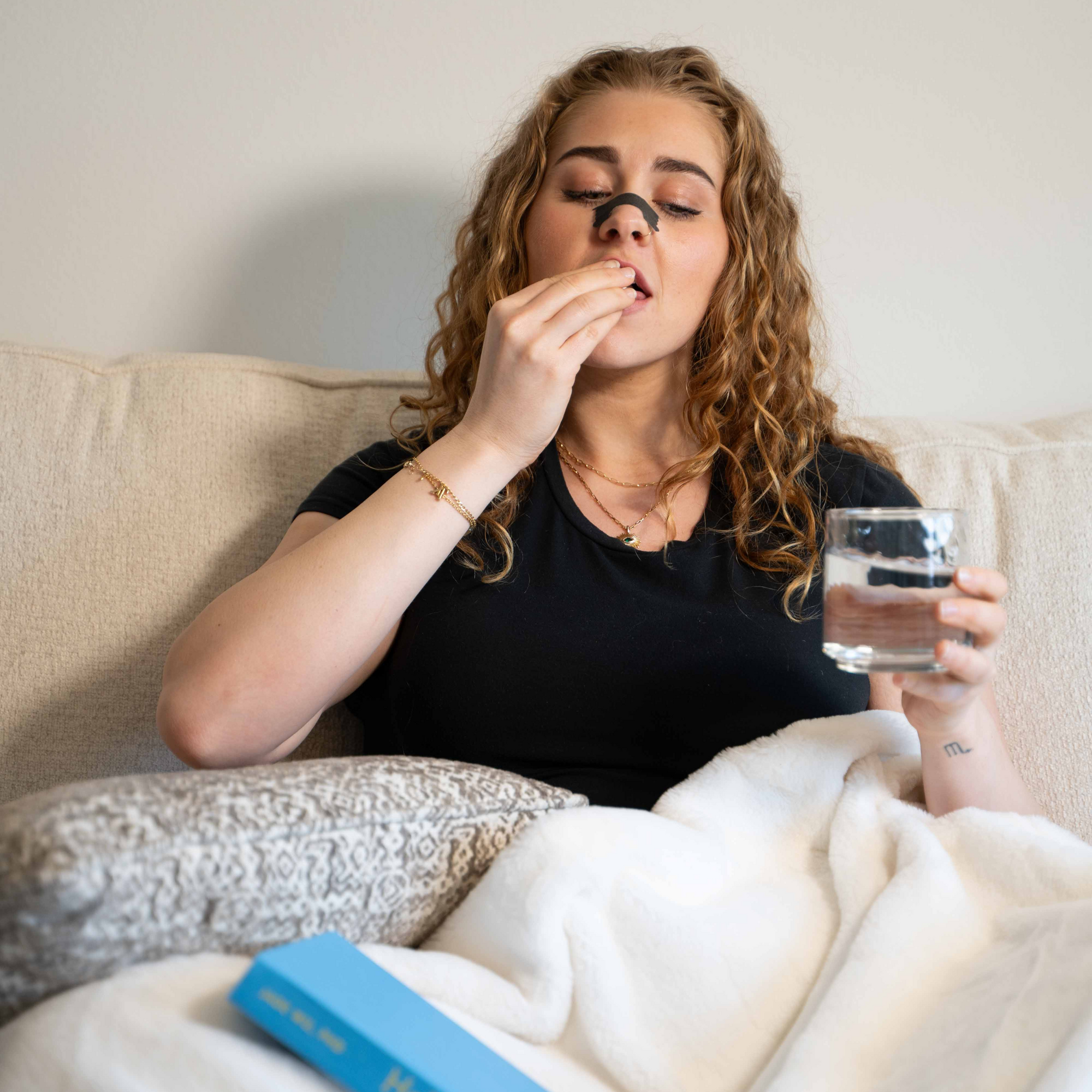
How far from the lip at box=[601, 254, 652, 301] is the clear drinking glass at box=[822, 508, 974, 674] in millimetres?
485

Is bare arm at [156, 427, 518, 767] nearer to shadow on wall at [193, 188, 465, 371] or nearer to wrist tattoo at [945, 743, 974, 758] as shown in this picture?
wrist tattoo at [945, 743, 974, 758]

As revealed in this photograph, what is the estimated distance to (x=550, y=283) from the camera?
1.06 m

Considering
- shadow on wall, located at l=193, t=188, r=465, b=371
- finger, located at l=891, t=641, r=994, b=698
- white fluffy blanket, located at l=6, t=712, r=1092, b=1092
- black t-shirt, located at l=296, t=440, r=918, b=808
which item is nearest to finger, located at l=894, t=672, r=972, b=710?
finger, located at l=891, t=641, r=994, b=698

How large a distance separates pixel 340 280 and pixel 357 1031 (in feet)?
4.30

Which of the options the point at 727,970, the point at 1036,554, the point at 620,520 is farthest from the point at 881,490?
the point at 727,970

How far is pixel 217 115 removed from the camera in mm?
1572

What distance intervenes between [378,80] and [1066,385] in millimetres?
1263

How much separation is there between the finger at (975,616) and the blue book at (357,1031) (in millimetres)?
464

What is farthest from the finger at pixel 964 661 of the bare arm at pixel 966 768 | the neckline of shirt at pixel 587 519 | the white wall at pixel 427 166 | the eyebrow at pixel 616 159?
the white wall at pixel 427 166

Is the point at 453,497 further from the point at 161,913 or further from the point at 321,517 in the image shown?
the point at 161,913

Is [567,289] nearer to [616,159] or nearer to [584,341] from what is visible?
[584,341]

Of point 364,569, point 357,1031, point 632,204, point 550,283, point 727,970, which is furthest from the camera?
point 632,204

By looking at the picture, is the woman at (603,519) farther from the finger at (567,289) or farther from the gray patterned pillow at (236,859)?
the gray patterned pillow at (236,859)

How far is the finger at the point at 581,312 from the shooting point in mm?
1023
